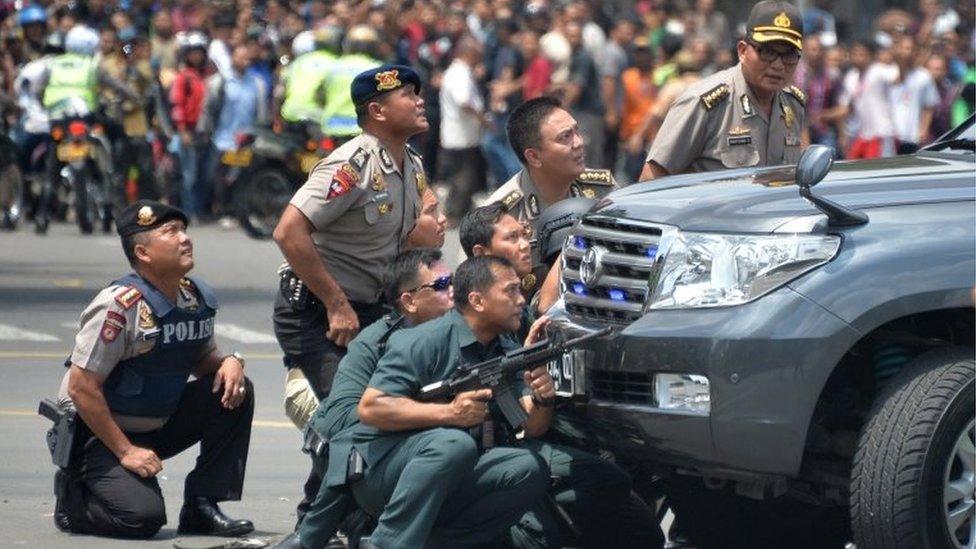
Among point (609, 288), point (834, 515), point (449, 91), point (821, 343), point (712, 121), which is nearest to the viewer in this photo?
point (821, 343)

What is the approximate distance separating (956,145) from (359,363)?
2230mm

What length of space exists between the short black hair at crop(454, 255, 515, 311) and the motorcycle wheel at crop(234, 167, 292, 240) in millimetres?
12464

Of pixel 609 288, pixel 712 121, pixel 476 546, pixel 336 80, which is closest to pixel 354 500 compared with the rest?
pixel 476 546

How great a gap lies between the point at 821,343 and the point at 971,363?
1.56 ft

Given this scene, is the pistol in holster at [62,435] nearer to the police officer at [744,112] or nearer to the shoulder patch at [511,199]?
the shoulder patch at [511,199]

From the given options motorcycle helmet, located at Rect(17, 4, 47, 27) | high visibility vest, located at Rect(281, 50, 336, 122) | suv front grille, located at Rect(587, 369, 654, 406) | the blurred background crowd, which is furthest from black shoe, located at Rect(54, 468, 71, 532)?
motorcycle helmet, located at Rect(17, 4, 47, 27)

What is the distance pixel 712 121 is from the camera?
8.59 meters

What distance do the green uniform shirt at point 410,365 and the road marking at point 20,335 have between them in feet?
23.0

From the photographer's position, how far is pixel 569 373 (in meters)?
6.95

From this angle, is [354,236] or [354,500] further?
[354,236]

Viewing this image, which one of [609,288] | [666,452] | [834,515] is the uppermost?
[609,288]

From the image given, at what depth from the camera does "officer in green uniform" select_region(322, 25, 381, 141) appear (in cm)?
1848

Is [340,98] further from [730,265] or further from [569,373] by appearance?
[730,265]

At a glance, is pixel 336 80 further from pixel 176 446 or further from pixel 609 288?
pixel 609 288
